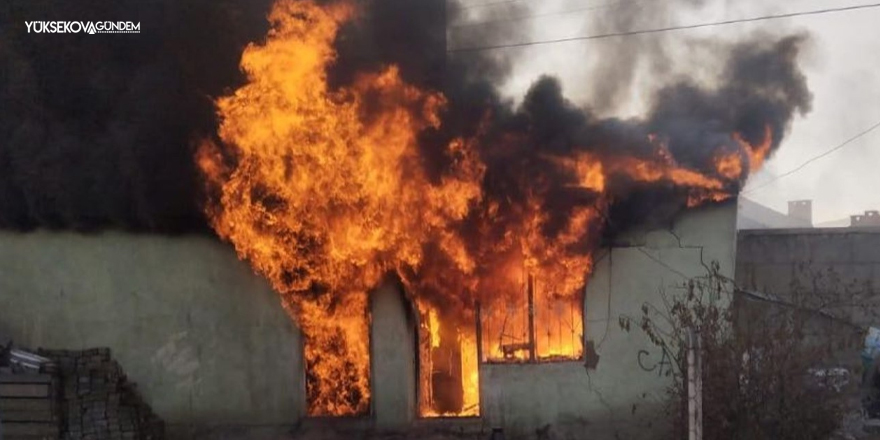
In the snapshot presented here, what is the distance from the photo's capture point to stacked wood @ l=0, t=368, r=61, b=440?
10836 millimetres

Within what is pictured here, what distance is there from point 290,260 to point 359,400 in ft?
7.44

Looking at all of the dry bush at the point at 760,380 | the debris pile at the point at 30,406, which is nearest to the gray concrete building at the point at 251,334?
the debris pile at the point at 30,406

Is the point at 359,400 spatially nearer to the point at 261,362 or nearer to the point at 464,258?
the point at 261,362

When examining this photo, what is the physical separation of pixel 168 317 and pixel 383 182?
3.71 metres

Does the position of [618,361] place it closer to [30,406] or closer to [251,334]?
[251,334]

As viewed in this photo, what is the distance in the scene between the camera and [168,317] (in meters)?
11.8

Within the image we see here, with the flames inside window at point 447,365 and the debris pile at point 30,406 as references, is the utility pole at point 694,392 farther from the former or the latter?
the debris pile at point 30,406

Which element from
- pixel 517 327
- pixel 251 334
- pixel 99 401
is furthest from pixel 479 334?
pixel 99 401

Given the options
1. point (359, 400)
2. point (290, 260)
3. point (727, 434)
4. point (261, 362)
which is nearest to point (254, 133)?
point (290, 260)

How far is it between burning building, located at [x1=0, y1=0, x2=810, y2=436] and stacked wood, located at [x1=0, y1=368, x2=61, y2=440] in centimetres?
106

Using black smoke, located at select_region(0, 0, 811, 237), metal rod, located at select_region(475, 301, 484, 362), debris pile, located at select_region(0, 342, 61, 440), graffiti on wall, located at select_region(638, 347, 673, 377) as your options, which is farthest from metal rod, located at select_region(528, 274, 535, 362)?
debris pile, located at select_region(0, 342, 61, 440)

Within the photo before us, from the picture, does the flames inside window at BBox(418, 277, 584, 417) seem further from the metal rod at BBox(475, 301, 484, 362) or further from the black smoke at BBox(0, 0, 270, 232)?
the black smoke at BBox(0, 0, 270, 232)

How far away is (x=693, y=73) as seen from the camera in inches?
457

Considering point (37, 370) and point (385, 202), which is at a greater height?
point (385, 202)
